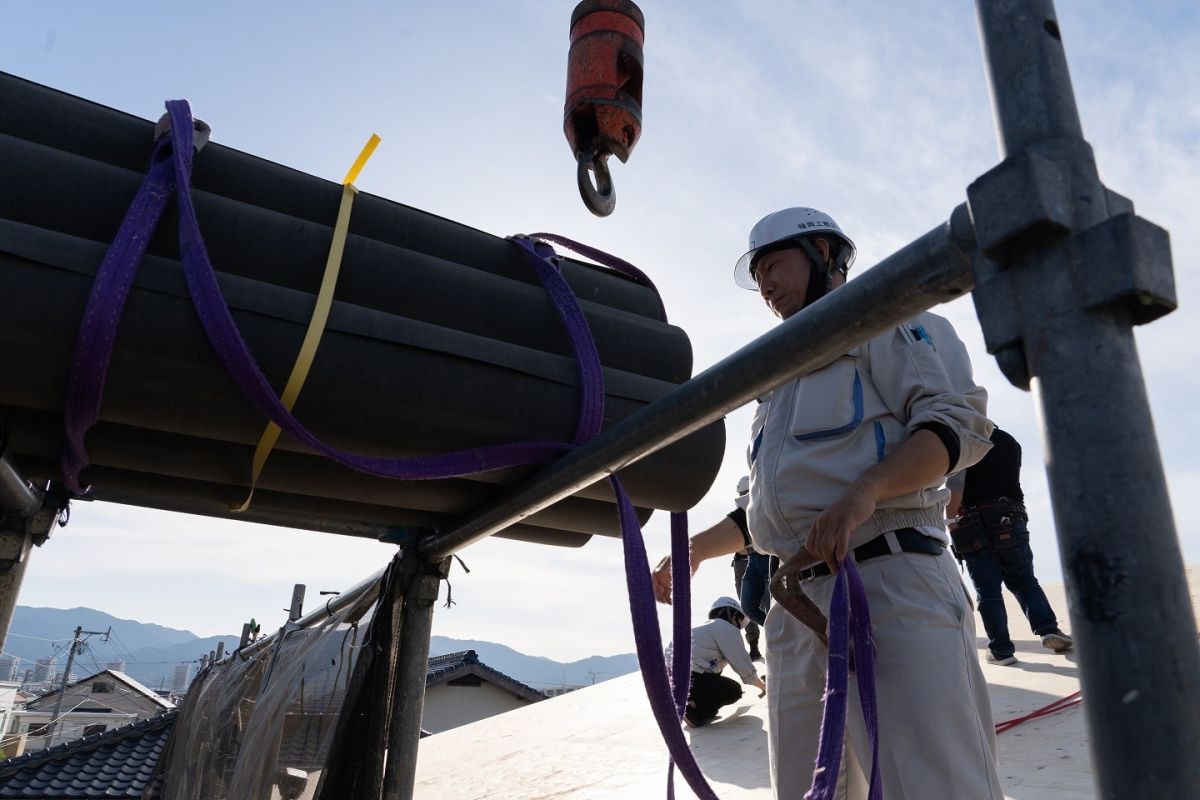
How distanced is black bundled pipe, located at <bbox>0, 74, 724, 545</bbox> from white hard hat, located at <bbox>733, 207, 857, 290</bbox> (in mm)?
483

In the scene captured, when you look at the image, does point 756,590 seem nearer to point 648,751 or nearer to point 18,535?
point 648,751

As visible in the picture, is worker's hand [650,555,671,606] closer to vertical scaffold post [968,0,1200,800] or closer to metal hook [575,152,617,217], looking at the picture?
metal hook [575,152,617,217]

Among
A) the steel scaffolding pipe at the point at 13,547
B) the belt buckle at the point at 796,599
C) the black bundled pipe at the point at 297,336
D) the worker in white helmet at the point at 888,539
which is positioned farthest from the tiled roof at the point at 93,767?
the belt buckle at the point at 796,599

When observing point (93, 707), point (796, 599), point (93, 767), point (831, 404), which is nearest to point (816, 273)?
point (831, 404)

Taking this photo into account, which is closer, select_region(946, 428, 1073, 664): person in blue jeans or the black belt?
the black belt

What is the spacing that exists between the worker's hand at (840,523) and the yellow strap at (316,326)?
1.19 meters

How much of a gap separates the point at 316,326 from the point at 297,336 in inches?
1.7

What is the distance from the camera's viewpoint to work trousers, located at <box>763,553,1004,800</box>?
5.72ft

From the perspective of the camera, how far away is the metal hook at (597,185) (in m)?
2.06

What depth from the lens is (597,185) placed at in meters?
2.16

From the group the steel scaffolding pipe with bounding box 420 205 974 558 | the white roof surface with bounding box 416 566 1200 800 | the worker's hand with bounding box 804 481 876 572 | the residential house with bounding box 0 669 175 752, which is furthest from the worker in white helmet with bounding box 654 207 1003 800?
the residential house with bounding box 0 669 175 752

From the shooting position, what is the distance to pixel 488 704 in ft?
91.9

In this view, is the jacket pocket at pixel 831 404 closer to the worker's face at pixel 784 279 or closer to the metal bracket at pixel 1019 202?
the worker's face at pixel 784 279

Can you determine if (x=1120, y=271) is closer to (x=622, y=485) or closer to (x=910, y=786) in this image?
(x=622, y=485)
